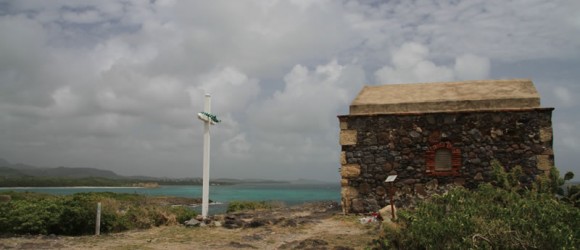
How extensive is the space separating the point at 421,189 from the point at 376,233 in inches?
141

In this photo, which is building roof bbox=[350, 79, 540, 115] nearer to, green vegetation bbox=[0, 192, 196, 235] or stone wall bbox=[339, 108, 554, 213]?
stone wall bbox=[339, 108, 554, 213]

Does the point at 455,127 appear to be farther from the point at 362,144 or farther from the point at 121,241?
the point at 121,241

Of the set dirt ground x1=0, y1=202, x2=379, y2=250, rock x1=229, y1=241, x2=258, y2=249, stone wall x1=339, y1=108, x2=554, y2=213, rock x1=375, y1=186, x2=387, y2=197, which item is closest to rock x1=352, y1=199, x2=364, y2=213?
stone wall x1=339, y1=108, x2=554, y2=213

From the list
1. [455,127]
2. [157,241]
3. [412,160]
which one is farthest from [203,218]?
[455,127]

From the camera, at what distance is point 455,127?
13.6 m

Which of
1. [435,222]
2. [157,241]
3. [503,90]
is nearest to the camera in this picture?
[435,222]

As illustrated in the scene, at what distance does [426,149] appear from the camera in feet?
45.1

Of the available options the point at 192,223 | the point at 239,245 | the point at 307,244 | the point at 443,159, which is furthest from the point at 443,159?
the point at 192,223

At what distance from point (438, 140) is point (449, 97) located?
5.09 ft

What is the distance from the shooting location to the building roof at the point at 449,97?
13570mm

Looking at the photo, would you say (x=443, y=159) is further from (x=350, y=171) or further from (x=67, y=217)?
(x=67, y=217)

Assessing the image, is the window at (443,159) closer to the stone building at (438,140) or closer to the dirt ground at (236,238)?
the stone building at (438,140)

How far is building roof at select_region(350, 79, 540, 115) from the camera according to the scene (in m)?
13.6

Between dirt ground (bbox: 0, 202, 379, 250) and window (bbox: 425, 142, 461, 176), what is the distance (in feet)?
9.24
